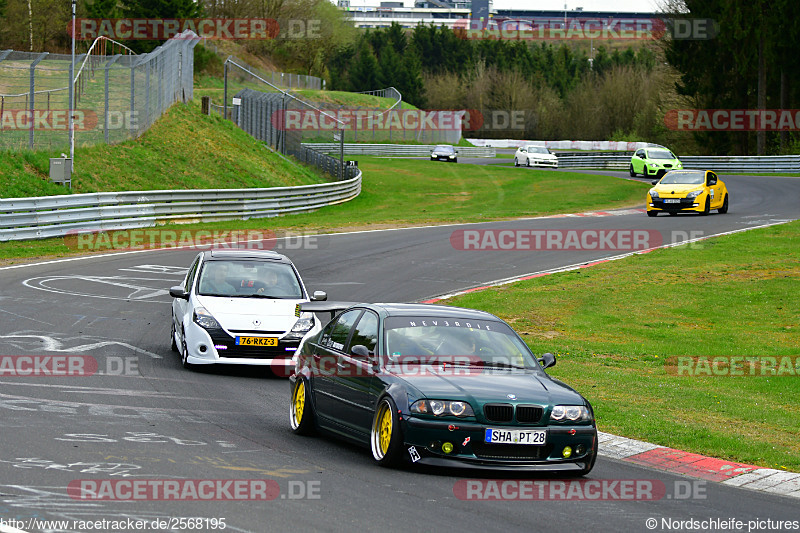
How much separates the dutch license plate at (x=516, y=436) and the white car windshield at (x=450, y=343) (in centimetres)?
110

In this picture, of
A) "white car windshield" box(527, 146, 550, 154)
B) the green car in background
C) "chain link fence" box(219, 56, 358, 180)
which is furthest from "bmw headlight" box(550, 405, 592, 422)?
"white car windshield" box(527, 146, 550, 154)

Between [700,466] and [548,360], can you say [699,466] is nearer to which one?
[700,466]

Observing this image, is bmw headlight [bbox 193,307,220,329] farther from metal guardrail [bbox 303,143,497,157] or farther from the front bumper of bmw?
metal guardrail [bbox 303,143,497,157]

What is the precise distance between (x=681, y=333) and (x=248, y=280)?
7.29m

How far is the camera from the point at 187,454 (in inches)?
320

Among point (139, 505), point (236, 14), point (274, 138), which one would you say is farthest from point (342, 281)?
point (236, 14)

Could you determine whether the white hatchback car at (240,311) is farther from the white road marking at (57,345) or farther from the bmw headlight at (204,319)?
the white road marking at (57,345)

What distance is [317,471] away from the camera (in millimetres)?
7852

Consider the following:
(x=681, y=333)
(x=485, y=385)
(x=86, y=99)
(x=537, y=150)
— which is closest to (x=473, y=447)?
(x=485, y=385)

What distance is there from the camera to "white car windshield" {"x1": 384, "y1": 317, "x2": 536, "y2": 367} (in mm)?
8773

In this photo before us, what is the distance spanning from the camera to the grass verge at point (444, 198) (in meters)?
32.6

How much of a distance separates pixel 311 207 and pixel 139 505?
31.7 meters

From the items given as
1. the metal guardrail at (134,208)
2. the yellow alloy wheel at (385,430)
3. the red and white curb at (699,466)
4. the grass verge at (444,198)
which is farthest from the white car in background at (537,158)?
the yellow alloy wheel at (385,430)

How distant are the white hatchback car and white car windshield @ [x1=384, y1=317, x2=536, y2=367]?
3185 millimetres
